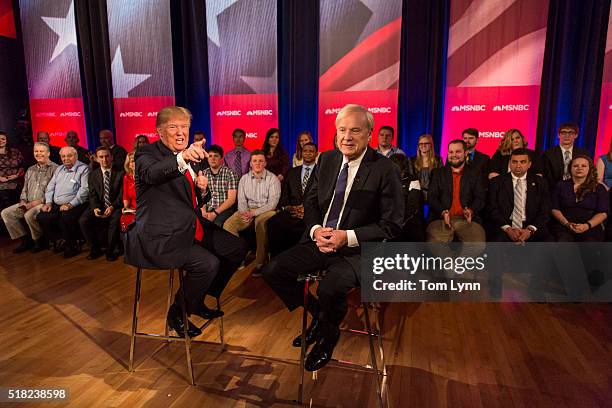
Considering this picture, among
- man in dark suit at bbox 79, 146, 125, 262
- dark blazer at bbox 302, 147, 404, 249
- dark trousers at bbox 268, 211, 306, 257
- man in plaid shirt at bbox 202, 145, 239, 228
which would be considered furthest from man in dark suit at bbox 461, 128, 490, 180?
man in dark suit at bbox 79, 146, 125, 262

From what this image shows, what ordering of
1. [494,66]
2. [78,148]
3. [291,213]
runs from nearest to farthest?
[291,213] → [494,66] → [78,148]

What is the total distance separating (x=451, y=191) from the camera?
407 centimetres

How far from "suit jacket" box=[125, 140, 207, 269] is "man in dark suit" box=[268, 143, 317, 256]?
79.7 inches

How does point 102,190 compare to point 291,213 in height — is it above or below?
above

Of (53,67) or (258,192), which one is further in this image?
(53,67)

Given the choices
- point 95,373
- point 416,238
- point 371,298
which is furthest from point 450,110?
point 95,373

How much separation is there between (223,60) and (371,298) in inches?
204

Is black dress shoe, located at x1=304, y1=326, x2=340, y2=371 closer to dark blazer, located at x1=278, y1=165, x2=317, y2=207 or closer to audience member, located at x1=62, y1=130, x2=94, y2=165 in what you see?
dark blazer, located at x1=278, y1=165, x2=317, y2=207

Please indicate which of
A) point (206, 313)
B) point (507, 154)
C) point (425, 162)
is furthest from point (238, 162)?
point (206, 313)

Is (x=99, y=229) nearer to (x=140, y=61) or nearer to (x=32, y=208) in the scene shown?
(x=32, y=208)

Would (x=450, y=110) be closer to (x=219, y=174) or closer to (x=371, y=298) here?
(x=219, y=174)

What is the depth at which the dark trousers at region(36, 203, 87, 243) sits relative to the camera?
5031mm

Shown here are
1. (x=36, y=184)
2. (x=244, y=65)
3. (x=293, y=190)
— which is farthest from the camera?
(x=244, y=65)

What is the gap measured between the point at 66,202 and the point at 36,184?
52 cm
